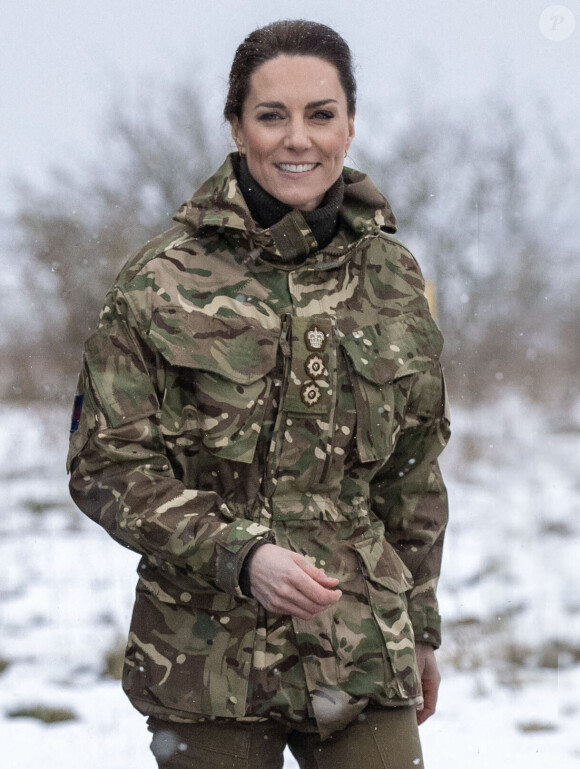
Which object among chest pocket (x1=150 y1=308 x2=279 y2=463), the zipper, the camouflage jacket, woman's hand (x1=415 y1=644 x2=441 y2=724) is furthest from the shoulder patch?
woman's hand (x1=415 y1=644 x2=441 y2=724)

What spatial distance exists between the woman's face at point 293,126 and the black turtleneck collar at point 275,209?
0.02 m

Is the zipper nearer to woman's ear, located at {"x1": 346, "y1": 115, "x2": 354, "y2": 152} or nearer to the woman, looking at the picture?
the woman

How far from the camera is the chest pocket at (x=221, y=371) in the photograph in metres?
1.90

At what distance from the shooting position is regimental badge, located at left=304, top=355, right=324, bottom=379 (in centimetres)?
196

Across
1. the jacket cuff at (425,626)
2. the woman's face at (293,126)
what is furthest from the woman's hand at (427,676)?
the woman's face at (293,126)

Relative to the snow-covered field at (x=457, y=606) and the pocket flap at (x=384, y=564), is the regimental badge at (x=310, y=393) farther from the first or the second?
the snow-covered field at (x=457, y=606)

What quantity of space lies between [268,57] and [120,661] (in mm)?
3469

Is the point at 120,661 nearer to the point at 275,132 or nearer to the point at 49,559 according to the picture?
the point at 49,559

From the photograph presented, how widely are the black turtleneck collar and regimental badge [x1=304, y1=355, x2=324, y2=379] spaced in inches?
9.9

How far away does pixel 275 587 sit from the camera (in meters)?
1.69

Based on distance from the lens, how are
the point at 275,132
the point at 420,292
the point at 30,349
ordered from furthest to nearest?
the point at 30,349, the point at 420,292, the point at 275,132

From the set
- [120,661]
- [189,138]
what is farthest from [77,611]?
[189,138]

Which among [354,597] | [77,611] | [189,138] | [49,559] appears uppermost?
[189,138]

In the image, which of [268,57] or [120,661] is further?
[120,661]
